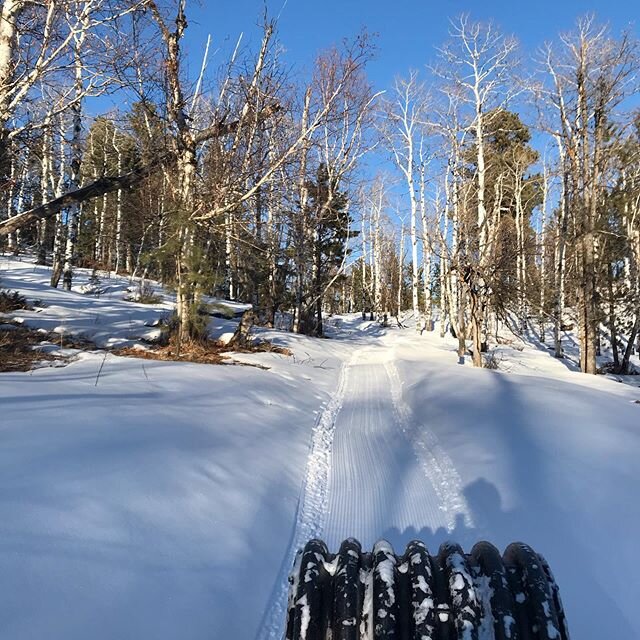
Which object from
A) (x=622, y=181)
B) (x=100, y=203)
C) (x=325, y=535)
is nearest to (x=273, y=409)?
(x=325, y=535)

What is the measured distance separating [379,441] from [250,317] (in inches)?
288

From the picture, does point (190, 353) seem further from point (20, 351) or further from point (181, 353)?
point (20, 351)

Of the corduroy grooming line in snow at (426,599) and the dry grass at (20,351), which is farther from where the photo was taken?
the dry grass at (20,351)

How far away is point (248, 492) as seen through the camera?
3.21 m

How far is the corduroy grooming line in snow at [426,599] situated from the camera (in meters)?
1.42

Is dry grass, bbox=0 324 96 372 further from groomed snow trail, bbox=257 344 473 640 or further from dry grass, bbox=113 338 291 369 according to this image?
groomed snow trail, bbox=257 344 473 640

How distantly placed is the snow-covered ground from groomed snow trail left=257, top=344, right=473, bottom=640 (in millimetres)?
19

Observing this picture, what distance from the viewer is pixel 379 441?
502 cm

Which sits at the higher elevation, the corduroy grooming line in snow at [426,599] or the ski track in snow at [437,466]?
the corduroy grooming line in snow at [426,599]

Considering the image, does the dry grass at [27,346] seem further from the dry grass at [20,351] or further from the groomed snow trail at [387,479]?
the groomed snow trail at [387,479]

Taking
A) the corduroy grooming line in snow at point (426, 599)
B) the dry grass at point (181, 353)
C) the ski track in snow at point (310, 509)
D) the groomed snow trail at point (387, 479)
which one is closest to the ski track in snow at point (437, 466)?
the groomed snow trail at point (387, 479)

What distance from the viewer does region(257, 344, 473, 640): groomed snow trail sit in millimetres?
2953

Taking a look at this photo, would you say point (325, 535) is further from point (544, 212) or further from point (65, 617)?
point (544, 212)

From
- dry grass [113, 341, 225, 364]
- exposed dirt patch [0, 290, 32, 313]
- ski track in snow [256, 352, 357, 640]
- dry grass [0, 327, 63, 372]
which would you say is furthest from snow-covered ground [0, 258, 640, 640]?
exposed dirt patch [0, 290, 32, 313]
